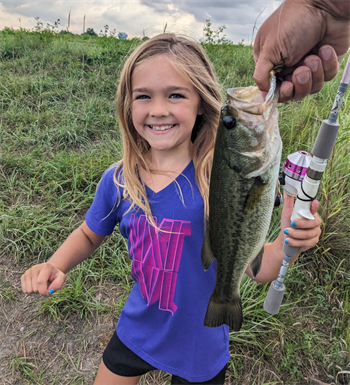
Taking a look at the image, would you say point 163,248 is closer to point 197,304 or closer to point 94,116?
point 197,304

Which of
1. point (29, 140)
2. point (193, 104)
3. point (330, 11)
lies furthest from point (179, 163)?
point (29, 140)

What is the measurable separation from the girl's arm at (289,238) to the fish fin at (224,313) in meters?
0.28

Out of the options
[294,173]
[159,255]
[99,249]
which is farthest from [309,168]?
[99,249]

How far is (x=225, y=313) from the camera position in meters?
1.38

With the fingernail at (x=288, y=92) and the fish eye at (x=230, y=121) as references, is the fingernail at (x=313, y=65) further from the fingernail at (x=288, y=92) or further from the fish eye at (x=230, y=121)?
the fish eye at (x=230, y=121)

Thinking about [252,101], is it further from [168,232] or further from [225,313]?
[225,313]

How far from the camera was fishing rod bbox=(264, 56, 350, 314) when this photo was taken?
3.80ft

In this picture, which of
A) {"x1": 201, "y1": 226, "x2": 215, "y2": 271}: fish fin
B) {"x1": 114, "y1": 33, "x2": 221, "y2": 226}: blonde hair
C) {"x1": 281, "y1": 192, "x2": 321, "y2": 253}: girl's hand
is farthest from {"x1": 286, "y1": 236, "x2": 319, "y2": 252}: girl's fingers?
{"x1": 114, "y1": 33, "x2": 221, "y2": 226}: blonde hair

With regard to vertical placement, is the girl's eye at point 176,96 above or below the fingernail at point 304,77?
below

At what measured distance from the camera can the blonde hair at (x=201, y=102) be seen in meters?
1.63

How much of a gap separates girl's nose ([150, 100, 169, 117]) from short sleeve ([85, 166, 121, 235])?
1.65 ft

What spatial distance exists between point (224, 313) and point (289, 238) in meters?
0.47

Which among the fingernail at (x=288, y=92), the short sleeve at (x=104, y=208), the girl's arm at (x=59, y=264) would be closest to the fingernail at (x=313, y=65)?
the fingernail at (x=288, y=92)

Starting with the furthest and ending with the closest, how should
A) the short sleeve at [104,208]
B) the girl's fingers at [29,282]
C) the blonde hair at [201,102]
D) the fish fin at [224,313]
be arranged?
1. the short sleeve at [104,208]
2. the blonde hair at [201,102]
3. the girl's fingers at [29,282]
4. the fish fin at [224,313]
